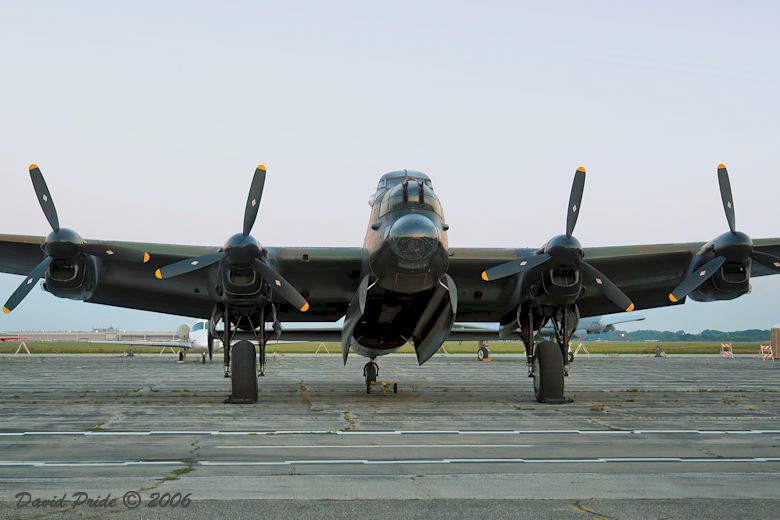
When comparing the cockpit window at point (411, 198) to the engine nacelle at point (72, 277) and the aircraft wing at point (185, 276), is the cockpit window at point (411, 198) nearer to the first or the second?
the aircraft wing at point (185, 276)

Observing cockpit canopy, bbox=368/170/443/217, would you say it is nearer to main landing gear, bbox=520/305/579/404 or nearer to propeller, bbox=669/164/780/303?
main landing gear, bbox=520/305/579/404

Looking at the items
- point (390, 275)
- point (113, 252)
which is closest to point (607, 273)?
point (390, 275)

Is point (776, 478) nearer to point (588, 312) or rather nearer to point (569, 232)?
point (569, 232)

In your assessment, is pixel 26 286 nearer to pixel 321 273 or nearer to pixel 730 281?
pixel 321 273

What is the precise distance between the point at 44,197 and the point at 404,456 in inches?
494

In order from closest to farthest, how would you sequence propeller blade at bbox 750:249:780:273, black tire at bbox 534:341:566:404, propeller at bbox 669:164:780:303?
propeller at bbox 669:164:780:303
propeller blade at bbox 750:249:780:273
black tire at bbox 534:341:566:404

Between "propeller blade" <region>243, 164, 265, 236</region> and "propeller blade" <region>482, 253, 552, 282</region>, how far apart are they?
5918 mm

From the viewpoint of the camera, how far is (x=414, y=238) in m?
16.3

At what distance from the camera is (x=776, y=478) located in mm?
8484

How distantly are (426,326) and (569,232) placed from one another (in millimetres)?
4505

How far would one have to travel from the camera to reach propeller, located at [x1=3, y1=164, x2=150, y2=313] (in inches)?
683


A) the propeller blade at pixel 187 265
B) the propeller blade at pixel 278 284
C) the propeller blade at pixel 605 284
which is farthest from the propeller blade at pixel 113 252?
the propeller blade at pixel 605 284

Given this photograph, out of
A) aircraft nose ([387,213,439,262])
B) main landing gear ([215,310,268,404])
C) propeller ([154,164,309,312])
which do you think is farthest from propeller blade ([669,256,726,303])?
main landing gear ([215,310,268,404])

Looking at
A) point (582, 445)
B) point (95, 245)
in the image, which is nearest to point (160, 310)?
point (95, 245)
